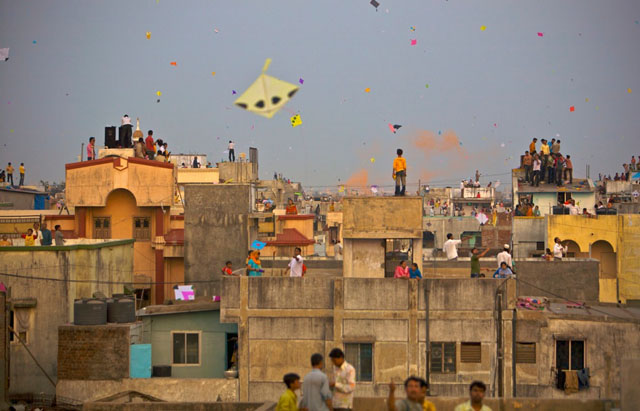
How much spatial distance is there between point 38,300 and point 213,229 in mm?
8143

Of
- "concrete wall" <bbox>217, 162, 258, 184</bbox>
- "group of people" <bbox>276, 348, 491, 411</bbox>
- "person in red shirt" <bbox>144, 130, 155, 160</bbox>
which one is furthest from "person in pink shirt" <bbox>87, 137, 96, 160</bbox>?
"group of people" <bbox>276, 348, 491, 411</bbox>

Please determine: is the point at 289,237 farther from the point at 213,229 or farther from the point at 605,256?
the point at 605,256

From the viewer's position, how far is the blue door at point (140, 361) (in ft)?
85.3

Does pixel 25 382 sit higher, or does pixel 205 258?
pixel 205 258

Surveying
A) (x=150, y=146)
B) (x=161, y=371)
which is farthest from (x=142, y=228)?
(x=161, y=371)

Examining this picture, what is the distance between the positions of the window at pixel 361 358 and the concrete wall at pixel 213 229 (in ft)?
30.2

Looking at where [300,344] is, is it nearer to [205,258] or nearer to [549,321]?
[549,321]

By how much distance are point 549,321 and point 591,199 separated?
24.0 metres

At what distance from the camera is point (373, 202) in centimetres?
2672

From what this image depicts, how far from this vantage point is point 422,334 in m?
25.3

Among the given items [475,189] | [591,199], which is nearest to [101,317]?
[591,199]

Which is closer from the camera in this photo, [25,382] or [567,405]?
[567,405]

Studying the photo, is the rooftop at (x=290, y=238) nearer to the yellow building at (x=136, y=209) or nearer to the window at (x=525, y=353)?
the yellow building at (x=136, y=209)

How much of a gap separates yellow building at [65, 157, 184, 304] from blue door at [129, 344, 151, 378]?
1207cm
